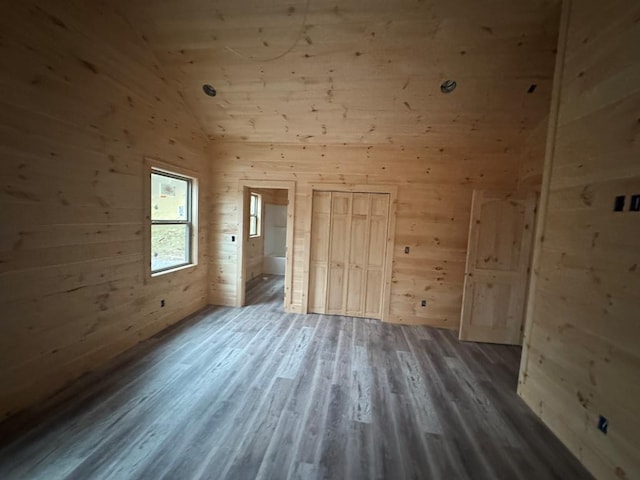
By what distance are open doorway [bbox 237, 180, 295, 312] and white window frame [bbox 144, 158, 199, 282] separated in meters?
0.69

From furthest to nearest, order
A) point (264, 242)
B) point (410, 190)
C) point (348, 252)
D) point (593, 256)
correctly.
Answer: point (264, 242) → point (348, 252) → point (410, 190) → point (593, 256)

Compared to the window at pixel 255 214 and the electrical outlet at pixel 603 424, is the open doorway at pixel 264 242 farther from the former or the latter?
the electrical outlet at pixel 603 424

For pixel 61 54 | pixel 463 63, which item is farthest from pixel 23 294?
pixel 463 63

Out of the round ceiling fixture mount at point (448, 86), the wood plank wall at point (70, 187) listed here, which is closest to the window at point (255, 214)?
the wood plank wall at point (70, 187)

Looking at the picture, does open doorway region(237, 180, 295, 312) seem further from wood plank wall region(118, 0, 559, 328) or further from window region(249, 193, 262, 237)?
wood plank wall region(118, 0, 559, 328)

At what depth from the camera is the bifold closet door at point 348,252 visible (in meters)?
4.27

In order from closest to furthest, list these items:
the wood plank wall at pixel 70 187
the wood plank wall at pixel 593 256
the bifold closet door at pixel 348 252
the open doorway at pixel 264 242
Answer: the wood plank wall at pixel 593 256 → the wood plank wall at pixel 70 187 → the bifold closet door at pixel 348 252 → the open doorway at pixel 264 242

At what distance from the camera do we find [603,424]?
1.69m

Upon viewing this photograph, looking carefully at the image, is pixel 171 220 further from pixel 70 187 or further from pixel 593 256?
pixel 593 256

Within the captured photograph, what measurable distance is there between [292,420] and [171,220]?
3.07 meters

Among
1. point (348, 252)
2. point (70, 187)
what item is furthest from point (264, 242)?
point (70, 187)

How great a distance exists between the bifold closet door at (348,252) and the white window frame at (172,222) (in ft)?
6.10

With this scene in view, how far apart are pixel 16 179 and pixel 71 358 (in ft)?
5.08

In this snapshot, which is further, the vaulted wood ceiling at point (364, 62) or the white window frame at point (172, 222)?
the white window frame at point (172, 222)
